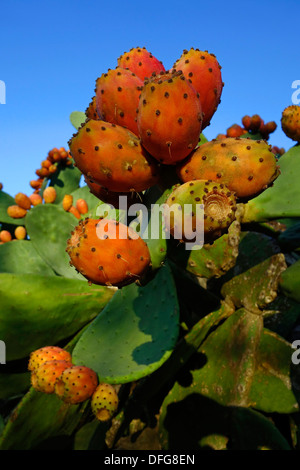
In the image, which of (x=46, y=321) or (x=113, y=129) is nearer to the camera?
(x=113, y=129)

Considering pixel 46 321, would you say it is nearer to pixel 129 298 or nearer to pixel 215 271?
pixel 129 298

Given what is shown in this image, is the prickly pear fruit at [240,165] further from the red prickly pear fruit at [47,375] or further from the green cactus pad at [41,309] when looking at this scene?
the green cactus pad at [41,309]

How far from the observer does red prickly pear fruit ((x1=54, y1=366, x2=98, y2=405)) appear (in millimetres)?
930

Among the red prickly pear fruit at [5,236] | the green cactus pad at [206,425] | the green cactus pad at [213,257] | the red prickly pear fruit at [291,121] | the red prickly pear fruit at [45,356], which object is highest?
the red prickly pear fruit at [291,121]

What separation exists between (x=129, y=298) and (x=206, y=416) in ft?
1.69

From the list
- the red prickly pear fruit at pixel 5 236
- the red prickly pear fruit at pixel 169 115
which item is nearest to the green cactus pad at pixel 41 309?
the red prickly pear fruit at pixel 169 115

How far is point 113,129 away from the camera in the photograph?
0.61 meters

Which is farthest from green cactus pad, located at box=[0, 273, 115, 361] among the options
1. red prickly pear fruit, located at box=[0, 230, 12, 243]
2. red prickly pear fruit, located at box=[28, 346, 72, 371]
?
red prickly pear fruit, located at box=[0, 230, 12, 243]

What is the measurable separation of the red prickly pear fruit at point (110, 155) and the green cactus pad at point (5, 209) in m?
2.16

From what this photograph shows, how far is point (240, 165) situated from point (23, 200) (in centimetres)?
220

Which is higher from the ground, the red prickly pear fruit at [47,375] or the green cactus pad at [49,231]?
the green cactus pad at [49,231]

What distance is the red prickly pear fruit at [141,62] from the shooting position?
2.50 ft

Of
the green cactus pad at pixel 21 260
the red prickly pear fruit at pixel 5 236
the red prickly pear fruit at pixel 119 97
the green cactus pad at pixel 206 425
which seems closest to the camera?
the red prickly pear fruit at pixel 119 97
